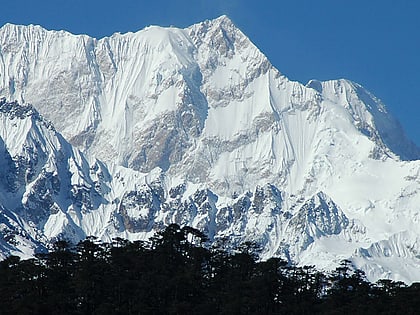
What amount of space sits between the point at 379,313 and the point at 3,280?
A: 48.1 meters

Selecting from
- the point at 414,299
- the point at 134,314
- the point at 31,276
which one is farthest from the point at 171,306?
the point at 414,299

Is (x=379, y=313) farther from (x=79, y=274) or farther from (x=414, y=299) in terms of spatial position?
(x=79, y=274)

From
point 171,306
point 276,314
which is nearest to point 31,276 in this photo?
point 171,306

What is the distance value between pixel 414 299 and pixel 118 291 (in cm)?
3803

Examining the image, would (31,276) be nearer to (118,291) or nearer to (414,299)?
(118,291)

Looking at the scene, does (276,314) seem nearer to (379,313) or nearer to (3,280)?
(379,313)

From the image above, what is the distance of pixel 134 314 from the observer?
19338cm

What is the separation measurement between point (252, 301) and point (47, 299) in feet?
87.0

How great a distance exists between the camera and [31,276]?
19975cm

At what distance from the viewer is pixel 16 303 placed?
616ft

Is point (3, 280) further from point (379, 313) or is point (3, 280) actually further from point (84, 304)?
point (379, 313)

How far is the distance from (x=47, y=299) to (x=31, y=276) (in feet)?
24.8

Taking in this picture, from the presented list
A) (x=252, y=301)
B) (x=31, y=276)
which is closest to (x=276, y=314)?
(x=252, y=301)

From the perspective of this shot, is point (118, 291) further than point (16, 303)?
Yes
